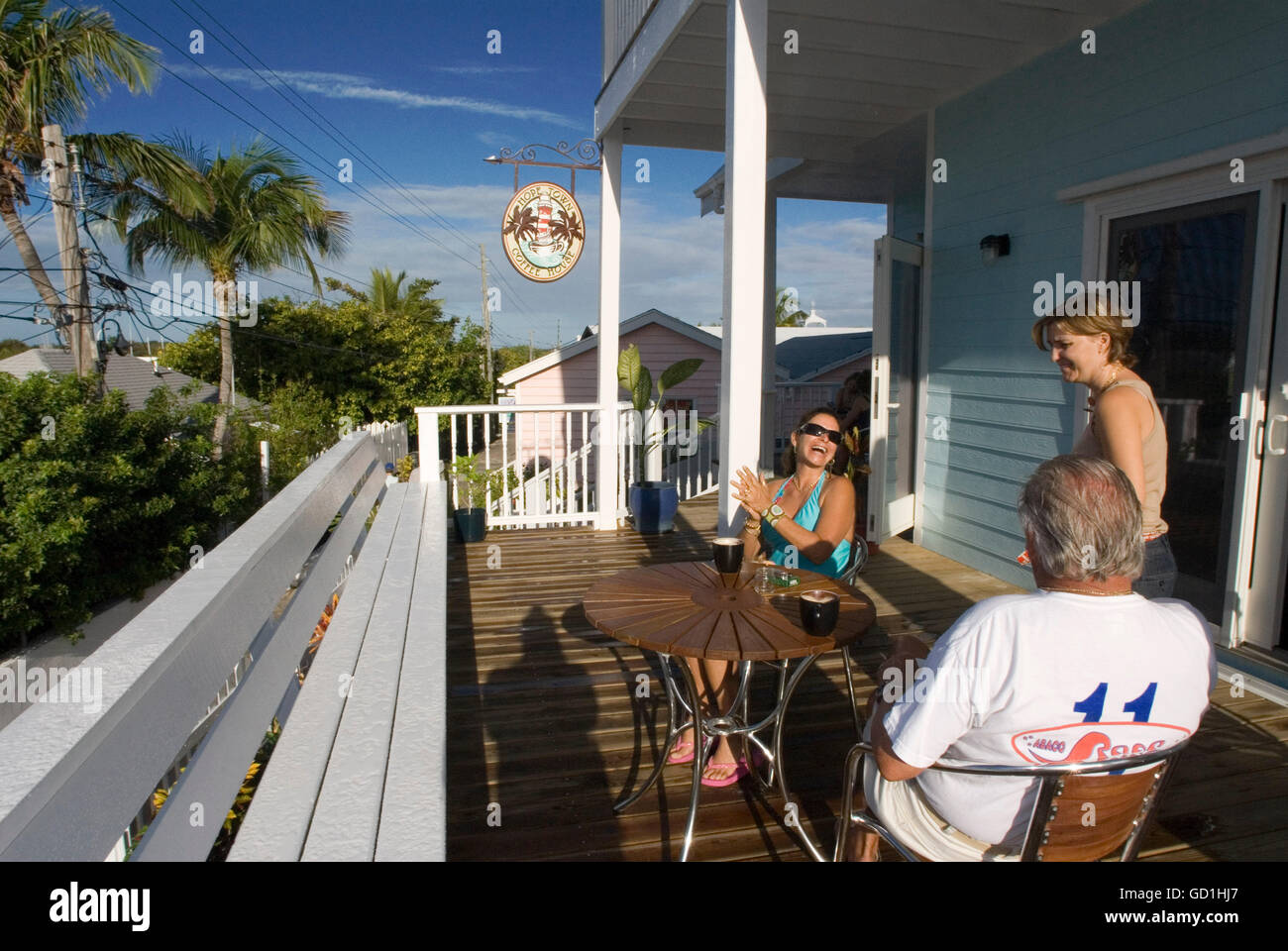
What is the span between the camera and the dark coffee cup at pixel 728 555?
227cm

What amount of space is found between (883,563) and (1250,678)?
2.21 m

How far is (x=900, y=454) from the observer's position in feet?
18.6

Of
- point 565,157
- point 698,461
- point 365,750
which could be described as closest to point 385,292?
point 698,461

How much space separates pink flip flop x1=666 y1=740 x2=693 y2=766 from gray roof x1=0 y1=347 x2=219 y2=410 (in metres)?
21.9

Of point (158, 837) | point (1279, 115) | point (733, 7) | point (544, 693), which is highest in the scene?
point (733, 7)

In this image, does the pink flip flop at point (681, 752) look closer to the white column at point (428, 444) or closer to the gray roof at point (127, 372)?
the white column at point (428, 444)

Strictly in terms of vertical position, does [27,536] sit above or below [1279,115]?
below

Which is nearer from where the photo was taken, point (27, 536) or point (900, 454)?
point (900, 454)

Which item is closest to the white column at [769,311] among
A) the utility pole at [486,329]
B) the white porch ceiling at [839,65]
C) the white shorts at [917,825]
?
the white porch ceiling at [839,65]

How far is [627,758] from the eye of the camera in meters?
2.57

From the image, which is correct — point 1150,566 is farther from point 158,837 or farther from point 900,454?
point 900,454

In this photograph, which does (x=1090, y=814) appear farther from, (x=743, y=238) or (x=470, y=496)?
(x=470, y=496)

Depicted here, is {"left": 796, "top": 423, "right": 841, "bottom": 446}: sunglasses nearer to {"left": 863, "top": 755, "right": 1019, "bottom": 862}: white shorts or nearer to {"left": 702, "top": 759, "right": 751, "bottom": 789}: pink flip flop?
{"left": 702, "top": 759, "right": 751, "bottom": 789}: pink flip flop
